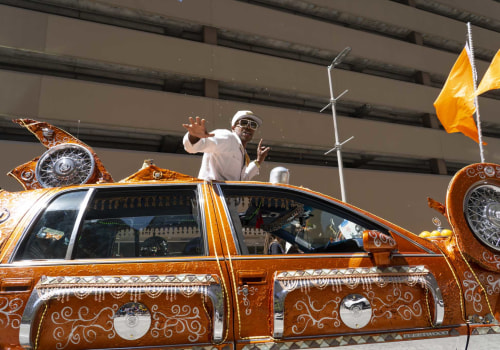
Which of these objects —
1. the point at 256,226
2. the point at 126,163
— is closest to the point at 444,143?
the point at 126,163

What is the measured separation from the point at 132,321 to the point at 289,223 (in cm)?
138

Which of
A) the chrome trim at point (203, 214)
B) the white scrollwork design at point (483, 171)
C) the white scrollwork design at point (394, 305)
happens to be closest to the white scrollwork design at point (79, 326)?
the chrome trim at point (203, 214)

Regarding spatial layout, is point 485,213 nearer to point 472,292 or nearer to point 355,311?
point 472,292

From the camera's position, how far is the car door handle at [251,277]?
5.59 feet

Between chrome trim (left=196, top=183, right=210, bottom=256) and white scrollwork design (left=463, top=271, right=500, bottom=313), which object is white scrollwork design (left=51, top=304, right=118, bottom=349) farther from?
white scrollwork design (left=463, top=271, right=500, bottom=313)

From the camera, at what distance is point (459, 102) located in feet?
20.7

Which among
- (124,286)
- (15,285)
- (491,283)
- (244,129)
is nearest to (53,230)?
(15,285)

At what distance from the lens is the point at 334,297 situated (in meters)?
1.72

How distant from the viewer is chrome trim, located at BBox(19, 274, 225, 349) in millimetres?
1552

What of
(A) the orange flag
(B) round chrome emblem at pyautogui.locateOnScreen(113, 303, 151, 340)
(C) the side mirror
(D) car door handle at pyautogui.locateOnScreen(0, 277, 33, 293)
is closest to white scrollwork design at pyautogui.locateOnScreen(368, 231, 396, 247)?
(C) the side mirror

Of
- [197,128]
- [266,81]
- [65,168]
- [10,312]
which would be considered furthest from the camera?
[266,81]

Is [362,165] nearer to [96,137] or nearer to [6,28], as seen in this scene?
[96,137]

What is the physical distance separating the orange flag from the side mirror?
17.5ft

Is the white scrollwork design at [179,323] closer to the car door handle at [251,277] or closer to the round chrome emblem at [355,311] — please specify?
the car door handle at [251,277]
